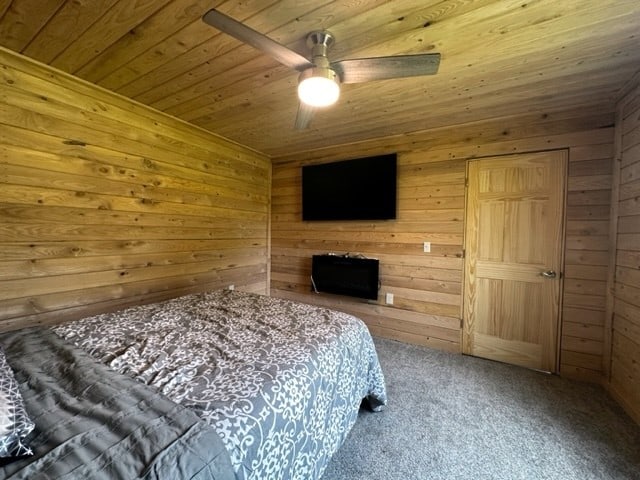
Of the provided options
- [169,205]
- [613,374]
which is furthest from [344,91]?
[613,374]

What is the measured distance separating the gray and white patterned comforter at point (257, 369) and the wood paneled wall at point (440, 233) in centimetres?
144

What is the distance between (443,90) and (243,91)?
1574 mm

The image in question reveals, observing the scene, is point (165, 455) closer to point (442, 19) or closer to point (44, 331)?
point (44, 331)

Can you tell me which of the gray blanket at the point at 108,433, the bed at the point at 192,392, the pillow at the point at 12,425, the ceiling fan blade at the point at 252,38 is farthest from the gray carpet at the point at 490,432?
the ceiling fan blade at the point at 252,38

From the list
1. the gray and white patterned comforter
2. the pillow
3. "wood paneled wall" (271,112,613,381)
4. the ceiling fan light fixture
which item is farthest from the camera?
"wood paneled wall" (271,112,613,381)

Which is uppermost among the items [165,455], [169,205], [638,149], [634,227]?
[638,149]

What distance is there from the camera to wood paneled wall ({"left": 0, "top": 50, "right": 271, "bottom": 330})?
6.16 feet

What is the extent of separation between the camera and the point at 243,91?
7.19 ft

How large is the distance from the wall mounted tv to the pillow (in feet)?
9.88

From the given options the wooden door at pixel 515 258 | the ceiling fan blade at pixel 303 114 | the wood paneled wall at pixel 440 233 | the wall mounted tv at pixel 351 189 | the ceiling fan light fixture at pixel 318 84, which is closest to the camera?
the ceiling fan light fixture at pixel 318 84

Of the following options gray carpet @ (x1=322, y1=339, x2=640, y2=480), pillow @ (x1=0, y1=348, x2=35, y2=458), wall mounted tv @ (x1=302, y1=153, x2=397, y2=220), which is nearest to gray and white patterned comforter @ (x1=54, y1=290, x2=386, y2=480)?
gray carpet @ (x1=322, y1=339, x2=640, y2=480)

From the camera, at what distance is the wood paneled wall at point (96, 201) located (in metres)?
1.88

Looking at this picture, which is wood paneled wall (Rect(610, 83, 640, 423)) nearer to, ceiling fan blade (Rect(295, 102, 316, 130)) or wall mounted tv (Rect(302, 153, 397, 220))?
wall mounted tv (Rect(302, 153, 397, 220))

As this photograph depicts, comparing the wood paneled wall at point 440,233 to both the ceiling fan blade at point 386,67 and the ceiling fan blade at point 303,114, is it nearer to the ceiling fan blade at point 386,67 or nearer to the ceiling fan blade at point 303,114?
the ceiling fan blade at point 303,114
